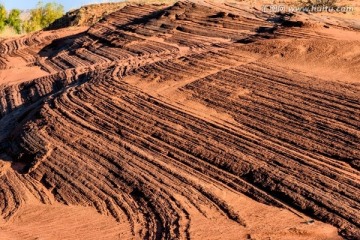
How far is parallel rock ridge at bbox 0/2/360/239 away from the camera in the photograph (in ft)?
25.2

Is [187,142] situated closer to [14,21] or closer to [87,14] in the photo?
[87,14]

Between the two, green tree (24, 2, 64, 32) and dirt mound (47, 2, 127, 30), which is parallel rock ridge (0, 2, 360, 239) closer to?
dirt mound (47, 2, 127, 30)

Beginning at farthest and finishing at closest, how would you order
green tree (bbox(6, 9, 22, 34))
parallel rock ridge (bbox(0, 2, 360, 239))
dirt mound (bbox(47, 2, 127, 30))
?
green tree (bbox(6, 9, 22, 34))
dirt mound (bbox(47, 2, 127, 30))
parallel rock ridge (bbox(0, 2, 360, 239))

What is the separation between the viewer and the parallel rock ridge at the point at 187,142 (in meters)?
7.69

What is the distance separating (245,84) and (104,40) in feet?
31.9

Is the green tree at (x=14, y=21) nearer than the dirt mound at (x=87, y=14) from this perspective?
No

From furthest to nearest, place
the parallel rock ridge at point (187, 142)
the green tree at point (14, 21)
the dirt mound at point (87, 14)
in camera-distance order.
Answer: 1. the green tree at point (14, 21)
2. the dirt mound at point (87, 14)
3. the parallel rock ridge at point (187, 142)

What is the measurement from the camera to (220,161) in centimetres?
865

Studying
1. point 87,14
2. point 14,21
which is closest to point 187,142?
point 87,14

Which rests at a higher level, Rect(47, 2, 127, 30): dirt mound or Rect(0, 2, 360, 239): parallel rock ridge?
Rect(0, 2, 360, 239): parallel rock ridge

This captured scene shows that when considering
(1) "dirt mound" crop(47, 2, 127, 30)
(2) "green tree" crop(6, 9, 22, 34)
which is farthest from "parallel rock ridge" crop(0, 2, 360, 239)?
(2) "green tree" crop(6, 9, 22, 34)

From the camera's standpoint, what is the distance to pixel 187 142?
30.6ft

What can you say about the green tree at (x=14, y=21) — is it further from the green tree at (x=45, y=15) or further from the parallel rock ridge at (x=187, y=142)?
the parallel rock ridge at (x=187, y=142)

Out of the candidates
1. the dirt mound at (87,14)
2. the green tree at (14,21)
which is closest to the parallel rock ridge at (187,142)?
the dirt mound at (87,14)
